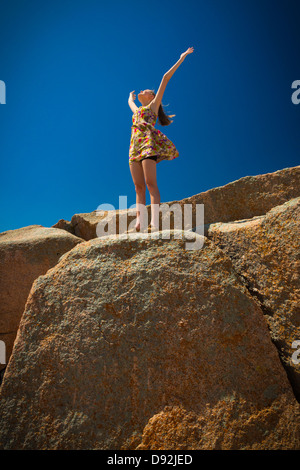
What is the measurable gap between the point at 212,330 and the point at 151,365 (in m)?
0.44

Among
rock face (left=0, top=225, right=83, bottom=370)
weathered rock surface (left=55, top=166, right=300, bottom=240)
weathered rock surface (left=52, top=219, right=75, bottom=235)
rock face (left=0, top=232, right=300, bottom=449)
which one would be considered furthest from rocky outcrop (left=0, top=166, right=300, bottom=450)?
weathered rock surface (left=52, top=219, right=75, bottom=235)

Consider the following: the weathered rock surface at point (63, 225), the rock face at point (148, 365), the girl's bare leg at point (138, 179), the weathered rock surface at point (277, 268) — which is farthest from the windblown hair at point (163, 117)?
the rock face at point (148, 365)

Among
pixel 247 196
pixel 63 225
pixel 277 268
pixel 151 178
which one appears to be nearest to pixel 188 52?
pixel 151 178

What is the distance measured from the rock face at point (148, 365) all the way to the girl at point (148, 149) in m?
1.72

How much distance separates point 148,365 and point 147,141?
2.97 meters

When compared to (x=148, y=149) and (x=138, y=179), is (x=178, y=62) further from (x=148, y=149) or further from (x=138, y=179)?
(x=138, y=179)

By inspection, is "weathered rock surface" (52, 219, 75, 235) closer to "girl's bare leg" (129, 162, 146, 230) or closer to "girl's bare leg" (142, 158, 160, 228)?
"girl's bare leg" (129, 162, 146, 230)

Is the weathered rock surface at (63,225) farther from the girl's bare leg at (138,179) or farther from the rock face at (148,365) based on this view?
the rock face at (148,365)

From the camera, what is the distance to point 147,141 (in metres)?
3.85

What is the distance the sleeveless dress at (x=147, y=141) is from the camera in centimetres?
382

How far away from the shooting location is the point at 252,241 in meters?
2.11

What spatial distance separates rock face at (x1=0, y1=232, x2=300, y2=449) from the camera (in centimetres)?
161
